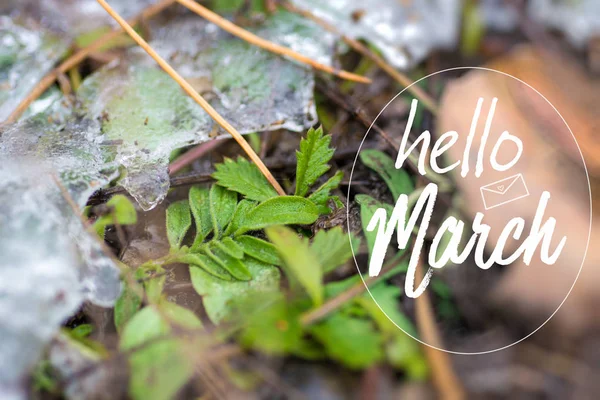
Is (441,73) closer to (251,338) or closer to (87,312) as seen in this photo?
(251,338)

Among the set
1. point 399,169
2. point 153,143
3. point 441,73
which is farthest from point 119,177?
point 441,73

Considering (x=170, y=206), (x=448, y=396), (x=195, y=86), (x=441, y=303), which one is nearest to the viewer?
(x=448, y=396)

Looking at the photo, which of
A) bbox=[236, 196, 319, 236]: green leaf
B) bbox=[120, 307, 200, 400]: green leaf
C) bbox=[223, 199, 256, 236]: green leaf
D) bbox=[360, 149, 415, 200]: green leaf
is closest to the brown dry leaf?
bbox=[360, 149, 415, 200]: green leaf

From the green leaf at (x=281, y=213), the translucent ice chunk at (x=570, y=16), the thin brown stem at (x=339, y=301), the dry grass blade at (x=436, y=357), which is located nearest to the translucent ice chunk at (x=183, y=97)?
the green leaf at (x=281, y=213)

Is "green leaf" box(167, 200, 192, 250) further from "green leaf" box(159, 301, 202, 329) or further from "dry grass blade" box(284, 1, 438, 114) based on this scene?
"dry grass blade" box(284, 1, 438, 114)

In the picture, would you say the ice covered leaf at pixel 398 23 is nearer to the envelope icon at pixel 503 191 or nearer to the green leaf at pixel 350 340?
the envelope icon at pixel 503 191

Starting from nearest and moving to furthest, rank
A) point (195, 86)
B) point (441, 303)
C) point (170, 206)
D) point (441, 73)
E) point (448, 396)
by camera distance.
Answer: point (448, 396), point (441, 303), point (170, 206), point (195, 86), point (441, 73)
